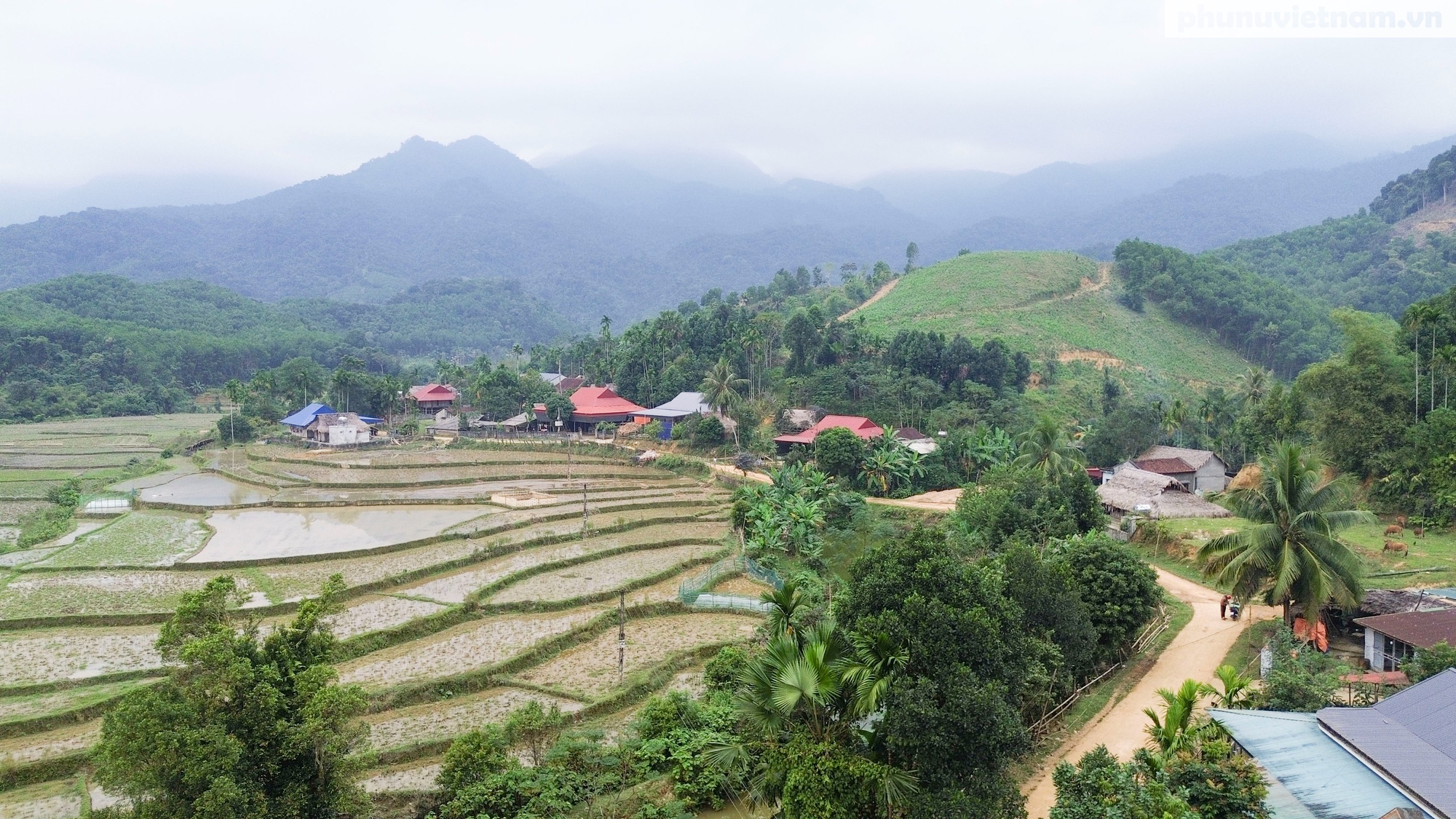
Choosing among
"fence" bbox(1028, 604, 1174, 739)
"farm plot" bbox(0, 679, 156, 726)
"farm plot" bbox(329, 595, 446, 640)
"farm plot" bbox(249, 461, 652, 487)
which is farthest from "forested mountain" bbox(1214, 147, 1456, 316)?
"farm plot" bbox(0, 679, 156, 726)

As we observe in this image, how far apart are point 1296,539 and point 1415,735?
6.84m

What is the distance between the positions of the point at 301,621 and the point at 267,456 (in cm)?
3410

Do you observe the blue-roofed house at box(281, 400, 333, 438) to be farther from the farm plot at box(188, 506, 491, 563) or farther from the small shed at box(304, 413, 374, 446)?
the farm plot at box(188, 506, 491, 563)

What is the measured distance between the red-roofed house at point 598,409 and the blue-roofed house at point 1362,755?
40.0 metres

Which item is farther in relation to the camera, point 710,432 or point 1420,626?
point 710,432

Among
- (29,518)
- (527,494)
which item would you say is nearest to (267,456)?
(29,518)

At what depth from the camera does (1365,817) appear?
7.95 metres

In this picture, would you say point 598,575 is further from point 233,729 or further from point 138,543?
point 138,543

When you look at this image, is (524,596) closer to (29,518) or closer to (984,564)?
(984,564)

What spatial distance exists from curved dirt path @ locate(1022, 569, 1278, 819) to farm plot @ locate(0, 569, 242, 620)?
1671 cm

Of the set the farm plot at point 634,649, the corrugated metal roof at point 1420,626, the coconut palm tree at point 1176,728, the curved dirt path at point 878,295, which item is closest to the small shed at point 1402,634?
the corrugated metal roof at point 1420,626

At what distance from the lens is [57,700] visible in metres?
13.7

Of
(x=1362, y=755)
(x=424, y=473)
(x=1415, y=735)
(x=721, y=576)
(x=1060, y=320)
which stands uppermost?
(x=1060, y=320)

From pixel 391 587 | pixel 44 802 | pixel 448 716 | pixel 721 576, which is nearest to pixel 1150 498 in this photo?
pixel 721 576
